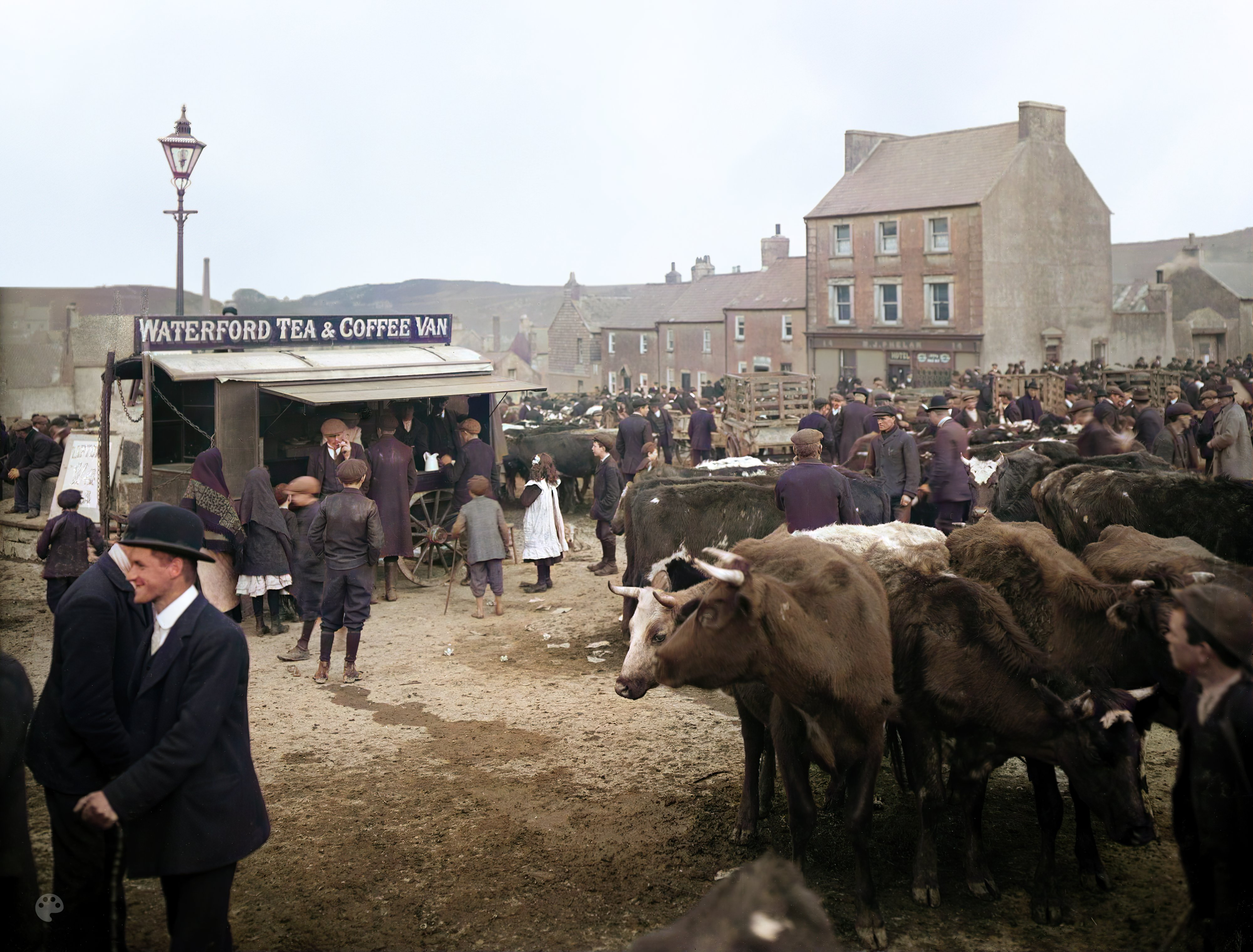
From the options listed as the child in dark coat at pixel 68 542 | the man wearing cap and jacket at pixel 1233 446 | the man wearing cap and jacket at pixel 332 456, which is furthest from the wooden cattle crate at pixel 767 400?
the child in dark coat at pixel 68 542

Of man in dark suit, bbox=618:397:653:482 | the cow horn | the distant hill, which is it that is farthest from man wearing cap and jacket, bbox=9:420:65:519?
the distant hill

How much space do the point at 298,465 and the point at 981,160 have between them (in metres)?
32.6

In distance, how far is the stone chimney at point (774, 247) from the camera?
192 ft

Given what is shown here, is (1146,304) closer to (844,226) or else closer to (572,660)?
(844,226)

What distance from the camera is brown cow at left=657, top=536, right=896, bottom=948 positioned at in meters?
5.05

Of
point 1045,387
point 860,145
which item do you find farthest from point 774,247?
point 1045,387

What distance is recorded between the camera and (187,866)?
12.0 feet

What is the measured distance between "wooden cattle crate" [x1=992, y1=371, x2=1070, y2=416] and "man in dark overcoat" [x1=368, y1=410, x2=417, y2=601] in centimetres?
1633

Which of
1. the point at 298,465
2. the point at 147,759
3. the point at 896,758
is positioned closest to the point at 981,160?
the point at 298,465

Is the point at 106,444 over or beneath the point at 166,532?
over

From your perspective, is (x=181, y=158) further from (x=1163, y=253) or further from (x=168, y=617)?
(x=1163, y=253)

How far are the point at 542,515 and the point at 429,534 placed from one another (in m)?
1.83

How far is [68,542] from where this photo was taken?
9992 millimetres

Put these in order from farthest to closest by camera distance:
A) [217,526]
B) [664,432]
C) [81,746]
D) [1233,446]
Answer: [664,432]
[1233,446]
[217,526]
[81,746]
